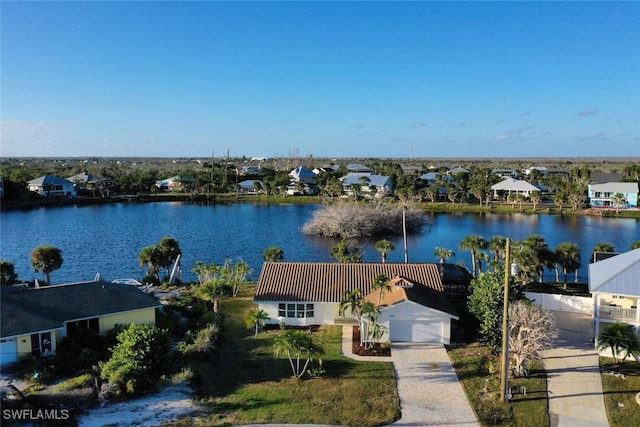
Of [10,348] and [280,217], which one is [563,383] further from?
[280,217]

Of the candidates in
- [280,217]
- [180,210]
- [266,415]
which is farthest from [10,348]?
[180,210]

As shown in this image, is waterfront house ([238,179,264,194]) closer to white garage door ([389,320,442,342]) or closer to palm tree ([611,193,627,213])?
palm tree ([611,193,627,213])

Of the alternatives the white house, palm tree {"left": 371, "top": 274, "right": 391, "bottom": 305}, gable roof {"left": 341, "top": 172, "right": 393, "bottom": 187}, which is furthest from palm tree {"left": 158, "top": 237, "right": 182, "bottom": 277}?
the white house

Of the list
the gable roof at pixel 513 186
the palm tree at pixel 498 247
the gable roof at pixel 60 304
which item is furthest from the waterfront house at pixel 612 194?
the gable roof at pixel 60 304

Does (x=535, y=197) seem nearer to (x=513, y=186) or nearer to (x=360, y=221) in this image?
(x=513, y=186)

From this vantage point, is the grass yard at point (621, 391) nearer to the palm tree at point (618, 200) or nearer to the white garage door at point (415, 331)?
the white garage door at point (415, 331)

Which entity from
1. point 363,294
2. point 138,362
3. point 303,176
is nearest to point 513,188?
point 303,176

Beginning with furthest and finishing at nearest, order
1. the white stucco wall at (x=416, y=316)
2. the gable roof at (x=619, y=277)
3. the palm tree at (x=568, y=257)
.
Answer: the palm tree at (x=568, y=257)
the white stucco wall at (x=416, y=316)
the gable roof at (x=619, y=277)

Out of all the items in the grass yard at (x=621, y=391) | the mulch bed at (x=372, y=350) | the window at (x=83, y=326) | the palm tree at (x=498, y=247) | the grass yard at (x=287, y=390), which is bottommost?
the grass yard at (x=621, y=391)
